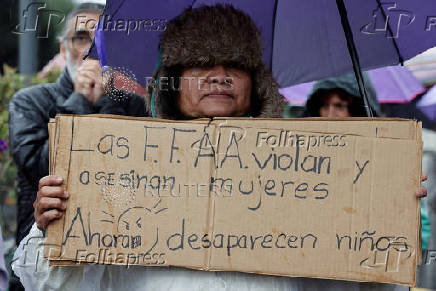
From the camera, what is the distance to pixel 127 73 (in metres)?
2.76

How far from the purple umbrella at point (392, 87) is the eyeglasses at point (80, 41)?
172 cm

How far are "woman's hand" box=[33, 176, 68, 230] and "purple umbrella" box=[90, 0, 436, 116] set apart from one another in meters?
0.92

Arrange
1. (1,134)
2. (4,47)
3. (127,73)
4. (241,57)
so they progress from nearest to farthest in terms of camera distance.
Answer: (241,57) < (127,73) < (1,134) < (4,47)

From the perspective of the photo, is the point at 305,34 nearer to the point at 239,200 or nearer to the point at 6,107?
the point at 239,200

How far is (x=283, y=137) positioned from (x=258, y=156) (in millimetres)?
96

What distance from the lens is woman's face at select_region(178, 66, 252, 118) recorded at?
7.26 ft

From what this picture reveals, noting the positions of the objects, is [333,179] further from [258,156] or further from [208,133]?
[208,133]

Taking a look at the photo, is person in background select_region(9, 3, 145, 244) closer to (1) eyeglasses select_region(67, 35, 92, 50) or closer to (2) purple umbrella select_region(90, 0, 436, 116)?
(1) eyeglasses select_region(67, 35, 92, 50)

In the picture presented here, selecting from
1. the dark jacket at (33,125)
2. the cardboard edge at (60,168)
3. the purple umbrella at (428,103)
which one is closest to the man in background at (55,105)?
the dark jacket at (33,125)

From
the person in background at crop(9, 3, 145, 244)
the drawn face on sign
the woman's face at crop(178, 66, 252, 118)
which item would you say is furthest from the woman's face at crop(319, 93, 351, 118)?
the drawn face on sign

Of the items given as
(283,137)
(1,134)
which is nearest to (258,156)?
(283,137)

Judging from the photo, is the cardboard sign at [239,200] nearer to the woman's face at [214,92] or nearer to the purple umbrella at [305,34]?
the woman's face at [214,92]

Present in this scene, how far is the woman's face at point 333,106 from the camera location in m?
3.76

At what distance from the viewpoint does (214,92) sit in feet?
7.26
